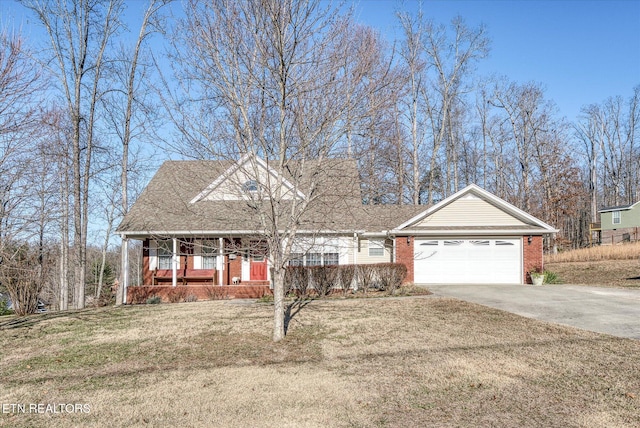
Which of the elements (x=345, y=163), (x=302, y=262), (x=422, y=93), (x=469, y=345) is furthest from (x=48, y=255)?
(x=422, y=93)

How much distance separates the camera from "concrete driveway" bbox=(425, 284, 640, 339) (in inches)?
370

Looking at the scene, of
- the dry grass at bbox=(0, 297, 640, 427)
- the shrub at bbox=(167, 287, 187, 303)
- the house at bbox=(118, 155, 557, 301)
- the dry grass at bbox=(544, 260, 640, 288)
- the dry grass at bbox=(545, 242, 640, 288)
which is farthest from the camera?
the dry grass at bbox=(545, 242, 640, 288)

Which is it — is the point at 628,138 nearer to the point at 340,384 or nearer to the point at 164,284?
the point at 164,284

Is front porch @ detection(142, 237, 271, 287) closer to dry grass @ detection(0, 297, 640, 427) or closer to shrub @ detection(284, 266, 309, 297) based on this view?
shrub @ detection(284, 266, 309, 297)

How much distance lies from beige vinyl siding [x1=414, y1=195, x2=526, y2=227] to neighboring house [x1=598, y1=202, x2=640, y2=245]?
26252mm

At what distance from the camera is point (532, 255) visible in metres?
18.1

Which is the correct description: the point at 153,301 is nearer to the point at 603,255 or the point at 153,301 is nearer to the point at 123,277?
the point at 123,277

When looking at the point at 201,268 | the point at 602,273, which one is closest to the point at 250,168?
the point at 201,268

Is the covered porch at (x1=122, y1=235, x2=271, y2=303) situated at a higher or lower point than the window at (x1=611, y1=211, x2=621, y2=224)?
lower

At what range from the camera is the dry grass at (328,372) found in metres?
4.86

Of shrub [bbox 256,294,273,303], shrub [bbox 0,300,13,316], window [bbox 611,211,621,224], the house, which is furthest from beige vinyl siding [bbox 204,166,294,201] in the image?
window [bbox 611,211,621,224]

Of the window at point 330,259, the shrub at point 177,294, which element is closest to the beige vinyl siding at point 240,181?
the shrub at point 177,294

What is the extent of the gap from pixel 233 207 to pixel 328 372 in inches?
260

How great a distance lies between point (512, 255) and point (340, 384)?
14607 millimetres
